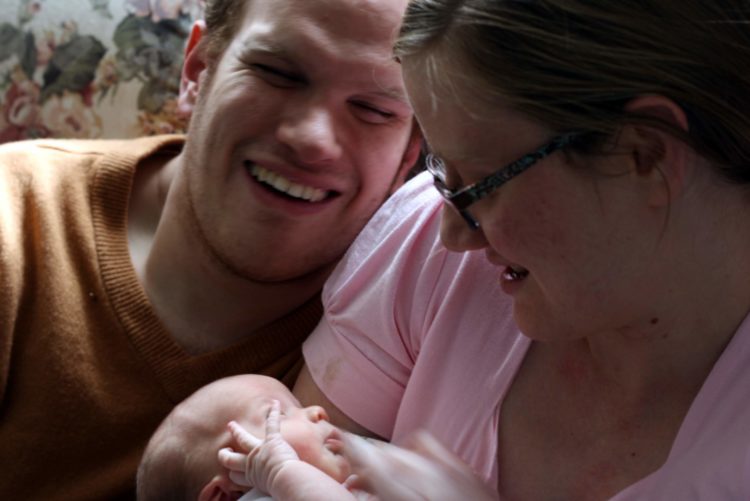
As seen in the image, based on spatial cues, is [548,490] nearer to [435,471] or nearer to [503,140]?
[435,471]

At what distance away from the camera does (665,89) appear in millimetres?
881

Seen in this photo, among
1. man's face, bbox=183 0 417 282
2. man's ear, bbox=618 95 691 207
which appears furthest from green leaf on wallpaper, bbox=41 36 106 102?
man's ear, bbox=618 95 691 207

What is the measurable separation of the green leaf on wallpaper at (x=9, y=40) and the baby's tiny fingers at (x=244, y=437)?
94 cm

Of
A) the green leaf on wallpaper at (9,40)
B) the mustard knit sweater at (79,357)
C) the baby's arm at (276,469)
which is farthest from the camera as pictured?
the green leaf on wallpaper at (9,40)

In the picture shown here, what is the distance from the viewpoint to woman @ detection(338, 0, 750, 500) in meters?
0.88

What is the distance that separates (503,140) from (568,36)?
11 centimetres

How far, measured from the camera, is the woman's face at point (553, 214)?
0.92 metres

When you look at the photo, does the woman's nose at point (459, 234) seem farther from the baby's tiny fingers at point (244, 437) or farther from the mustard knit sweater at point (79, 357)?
the mustard knit sweater at point (79, 357)

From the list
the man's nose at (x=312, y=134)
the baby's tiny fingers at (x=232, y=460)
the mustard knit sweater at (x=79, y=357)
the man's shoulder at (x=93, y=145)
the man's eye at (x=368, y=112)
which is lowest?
the mustard knit sweater at (x=79, y=357)

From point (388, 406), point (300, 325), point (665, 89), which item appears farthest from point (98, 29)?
point (665, 89)

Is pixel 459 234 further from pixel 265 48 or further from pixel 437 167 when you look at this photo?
pixel 265 48

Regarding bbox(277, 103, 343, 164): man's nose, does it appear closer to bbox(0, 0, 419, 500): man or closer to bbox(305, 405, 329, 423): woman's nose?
bbox(0, 0, 419, 500): man

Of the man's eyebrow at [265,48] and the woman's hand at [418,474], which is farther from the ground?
the man's eyebrow at [265,48]

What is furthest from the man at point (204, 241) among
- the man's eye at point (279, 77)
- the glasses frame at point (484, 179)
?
the glasses frame at point (484, 179)
